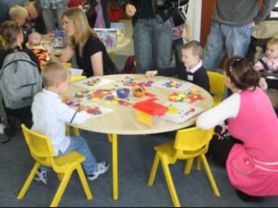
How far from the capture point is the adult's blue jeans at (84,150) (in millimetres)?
2152

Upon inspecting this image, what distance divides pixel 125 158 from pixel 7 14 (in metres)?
2.52

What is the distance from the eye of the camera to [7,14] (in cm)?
421

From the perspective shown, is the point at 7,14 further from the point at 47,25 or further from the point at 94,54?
the point at 94,54

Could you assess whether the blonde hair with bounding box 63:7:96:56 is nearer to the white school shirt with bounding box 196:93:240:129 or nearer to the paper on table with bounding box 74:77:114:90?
the paper on table with bounding box 74:77:114:90

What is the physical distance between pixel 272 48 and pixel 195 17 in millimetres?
1573

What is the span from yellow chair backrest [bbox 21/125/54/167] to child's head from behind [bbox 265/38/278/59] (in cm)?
199

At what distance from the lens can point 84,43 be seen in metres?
2.80

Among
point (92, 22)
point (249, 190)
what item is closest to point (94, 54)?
point (249, 190)

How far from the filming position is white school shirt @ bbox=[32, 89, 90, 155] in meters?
1.92

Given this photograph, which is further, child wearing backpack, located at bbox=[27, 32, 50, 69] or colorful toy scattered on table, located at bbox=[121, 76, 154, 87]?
child wearing backpack, located at bbox=[27, 32, 50, 69]

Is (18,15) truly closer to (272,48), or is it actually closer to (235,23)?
(235,23)

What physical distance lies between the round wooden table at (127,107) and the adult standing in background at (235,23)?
68 cm

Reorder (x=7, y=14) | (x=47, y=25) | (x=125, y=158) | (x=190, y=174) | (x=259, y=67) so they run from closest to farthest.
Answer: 1. (x=190, y=174)
2. (x=125, y=158)
3. (x=259, y=67)
4. (x=7, y=14)
5. (x=47, y=25)

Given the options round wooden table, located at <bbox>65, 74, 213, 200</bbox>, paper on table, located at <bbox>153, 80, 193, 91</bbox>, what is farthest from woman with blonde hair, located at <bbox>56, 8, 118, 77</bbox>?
paper on table, located at <bbox>153, 80, 193, 91</bbox>
